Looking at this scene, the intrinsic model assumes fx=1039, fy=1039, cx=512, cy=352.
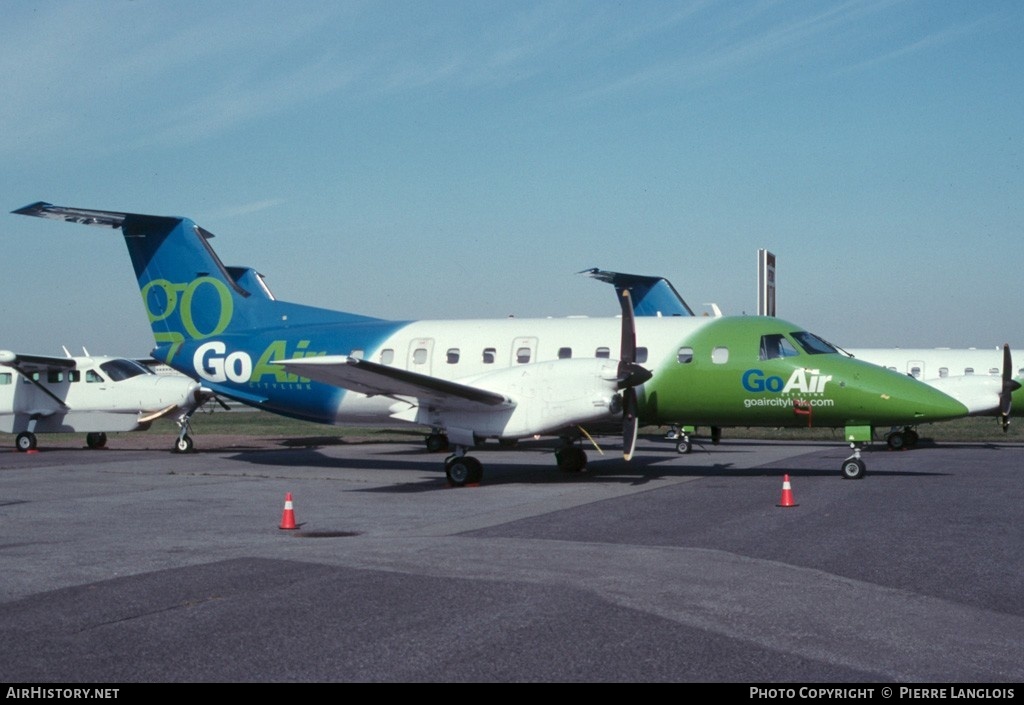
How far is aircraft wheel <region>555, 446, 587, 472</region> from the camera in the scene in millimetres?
21286

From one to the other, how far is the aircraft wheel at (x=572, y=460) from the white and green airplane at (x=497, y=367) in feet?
0.10

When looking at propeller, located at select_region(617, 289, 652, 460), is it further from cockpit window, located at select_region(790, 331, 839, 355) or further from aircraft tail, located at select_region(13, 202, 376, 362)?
aircraft tail, located at select_region(13, 202, 376, 362)

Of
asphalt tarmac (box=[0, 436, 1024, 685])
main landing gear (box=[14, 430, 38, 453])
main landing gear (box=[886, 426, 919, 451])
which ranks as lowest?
asphalt tarmac (box=[0, 436, 1024, 685])

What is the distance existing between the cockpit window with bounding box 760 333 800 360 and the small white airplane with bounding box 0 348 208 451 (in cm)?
1712

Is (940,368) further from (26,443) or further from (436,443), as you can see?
(26,443)

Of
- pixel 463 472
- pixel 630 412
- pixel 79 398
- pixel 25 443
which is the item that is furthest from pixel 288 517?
pixel 25 443

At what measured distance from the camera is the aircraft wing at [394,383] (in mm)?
17281

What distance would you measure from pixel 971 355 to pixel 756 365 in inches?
668

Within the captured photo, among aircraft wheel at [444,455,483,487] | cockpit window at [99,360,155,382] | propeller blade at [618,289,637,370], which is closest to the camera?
propeller blade at [618,289,637,370]

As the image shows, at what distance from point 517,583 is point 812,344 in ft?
Result: 39.5

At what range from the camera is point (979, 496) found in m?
16.1

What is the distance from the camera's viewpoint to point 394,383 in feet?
59.3

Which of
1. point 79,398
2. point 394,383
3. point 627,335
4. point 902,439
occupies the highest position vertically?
point 627,335

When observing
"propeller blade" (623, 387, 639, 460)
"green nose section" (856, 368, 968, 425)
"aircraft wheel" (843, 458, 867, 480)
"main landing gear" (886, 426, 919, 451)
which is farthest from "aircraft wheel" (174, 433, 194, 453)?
"main landing gear" (886, 426, 919, 451)
